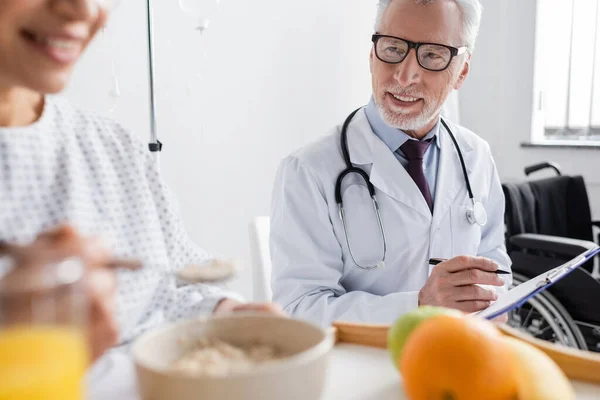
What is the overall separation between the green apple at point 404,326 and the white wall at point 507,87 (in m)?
3.07

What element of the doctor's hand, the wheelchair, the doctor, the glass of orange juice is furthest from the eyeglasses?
the glass of orange juice

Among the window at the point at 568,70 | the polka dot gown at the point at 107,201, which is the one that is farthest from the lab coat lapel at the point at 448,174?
the window at the point at 568,70

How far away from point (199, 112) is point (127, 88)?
350 mm

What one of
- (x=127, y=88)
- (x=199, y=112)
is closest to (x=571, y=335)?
(x=199, y=112)

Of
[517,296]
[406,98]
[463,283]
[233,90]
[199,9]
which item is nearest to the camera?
[517,296]

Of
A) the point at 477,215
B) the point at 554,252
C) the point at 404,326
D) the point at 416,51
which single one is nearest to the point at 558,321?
the point at 554,252

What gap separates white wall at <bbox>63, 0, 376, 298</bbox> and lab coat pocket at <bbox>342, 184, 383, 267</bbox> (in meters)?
1.07

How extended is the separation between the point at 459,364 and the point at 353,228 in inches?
42.0

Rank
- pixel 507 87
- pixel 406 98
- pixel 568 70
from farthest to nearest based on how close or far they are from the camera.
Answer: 1. pixel 507 87
2. pixel 568 70
3. pixel 406 98

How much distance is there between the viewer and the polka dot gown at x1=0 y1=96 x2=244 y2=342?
88 centimetres

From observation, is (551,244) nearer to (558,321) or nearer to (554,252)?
(554,252)

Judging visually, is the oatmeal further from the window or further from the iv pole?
the window

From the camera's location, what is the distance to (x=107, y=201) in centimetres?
99

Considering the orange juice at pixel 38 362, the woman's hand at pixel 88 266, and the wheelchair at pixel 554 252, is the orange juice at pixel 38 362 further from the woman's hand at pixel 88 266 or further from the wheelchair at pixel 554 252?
the wheelchair at pixel 554 252
